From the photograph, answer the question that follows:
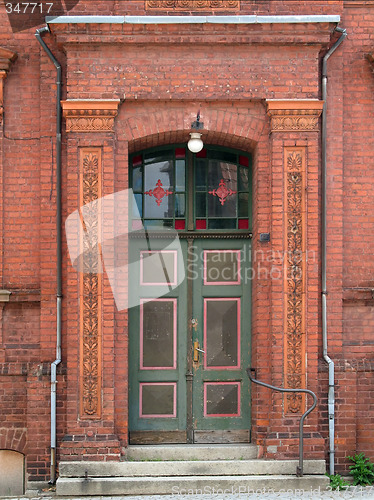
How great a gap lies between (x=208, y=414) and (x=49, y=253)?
280cm

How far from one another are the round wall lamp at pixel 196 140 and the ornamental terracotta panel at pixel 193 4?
130 centimetres

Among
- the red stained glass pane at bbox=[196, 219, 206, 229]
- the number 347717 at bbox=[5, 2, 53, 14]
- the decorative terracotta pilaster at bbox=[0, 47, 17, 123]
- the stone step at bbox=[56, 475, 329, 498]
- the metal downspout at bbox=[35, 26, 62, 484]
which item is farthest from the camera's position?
the red stained glass pane at bbox=[196, 219, 206, 229]

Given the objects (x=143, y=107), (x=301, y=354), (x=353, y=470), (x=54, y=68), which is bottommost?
(x=353, y=470)

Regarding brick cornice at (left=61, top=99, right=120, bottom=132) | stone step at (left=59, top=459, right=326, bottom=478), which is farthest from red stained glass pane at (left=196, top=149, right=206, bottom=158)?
stone step at (left=59, top=459, right=326, bottom=478)

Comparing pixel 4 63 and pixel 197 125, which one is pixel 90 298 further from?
pixel 4 63

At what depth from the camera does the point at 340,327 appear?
24.3 feet

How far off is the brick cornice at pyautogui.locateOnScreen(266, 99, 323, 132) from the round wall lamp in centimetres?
84

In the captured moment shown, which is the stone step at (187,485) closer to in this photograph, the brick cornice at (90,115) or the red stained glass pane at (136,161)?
the red stained glass pane at (136,161)

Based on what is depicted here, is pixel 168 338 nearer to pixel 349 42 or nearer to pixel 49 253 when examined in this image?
pixel 49 253

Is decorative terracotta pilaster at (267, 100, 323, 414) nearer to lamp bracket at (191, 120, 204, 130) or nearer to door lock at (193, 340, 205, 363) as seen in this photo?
lamp bracket at (191, 120, 204, 130)

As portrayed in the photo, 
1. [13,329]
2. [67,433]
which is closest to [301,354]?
[67,433]

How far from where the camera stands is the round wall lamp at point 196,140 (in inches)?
290

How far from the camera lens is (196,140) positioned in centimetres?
748

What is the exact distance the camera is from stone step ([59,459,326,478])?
22.9ft
